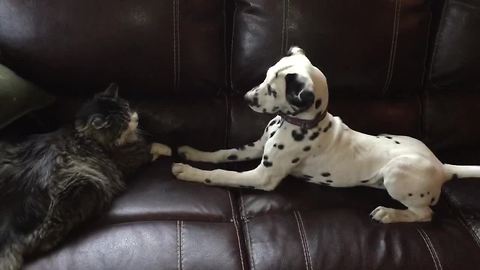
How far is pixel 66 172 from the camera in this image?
159cm

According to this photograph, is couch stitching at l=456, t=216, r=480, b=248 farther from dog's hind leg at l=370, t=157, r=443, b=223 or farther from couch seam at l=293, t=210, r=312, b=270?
couch seam at l=293, t=210, r=312, b=270

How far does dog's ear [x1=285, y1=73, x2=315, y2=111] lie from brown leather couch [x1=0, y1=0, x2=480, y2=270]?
0.33m

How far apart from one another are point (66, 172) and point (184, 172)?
400mm

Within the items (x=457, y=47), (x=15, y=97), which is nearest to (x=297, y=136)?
(x=457, y=47)

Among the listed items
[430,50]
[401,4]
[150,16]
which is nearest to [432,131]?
[430,50]

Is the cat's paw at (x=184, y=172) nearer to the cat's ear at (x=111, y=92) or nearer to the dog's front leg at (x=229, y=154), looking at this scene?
the dog's front leg at (x=229, y=154)

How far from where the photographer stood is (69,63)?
176cm

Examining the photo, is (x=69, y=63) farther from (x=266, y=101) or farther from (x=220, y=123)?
(x=266, y=101)

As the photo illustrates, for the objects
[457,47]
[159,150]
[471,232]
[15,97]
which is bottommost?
[471,232]

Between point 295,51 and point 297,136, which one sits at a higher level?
point 295,51

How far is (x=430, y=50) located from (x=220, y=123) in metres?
0.89

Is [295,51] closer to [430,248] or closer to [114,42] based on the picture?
[114,42]

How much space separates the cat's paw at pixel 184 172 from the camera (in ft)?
5.78

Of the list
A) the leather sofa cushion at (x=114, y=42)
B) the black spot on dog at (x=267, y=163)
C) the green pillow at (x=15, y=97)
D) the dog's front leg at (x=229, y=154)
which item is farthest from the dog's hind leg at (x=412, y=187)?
the green pillow at (x=15, y=97)
